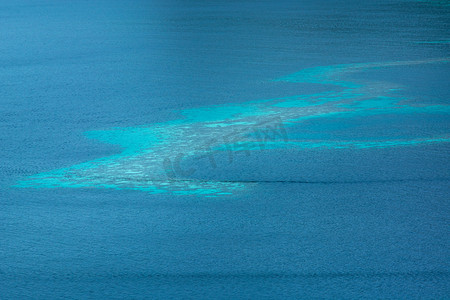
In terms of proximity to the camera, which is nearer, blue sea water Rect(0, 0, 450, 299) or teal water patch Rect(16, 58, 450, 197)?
blue sea water Rect(0, 0, 450, 299)

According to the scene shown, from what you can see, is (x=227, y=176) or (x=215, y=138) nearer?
(x=227, y=176)

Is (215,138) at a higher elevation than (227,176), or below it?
higher

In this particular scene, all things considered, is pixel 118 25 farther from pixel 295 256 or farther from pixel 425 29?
pixel 295 256

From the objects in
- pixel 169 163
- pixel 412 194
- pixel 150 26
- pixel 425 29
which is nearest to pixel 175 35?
pixel 150 26
